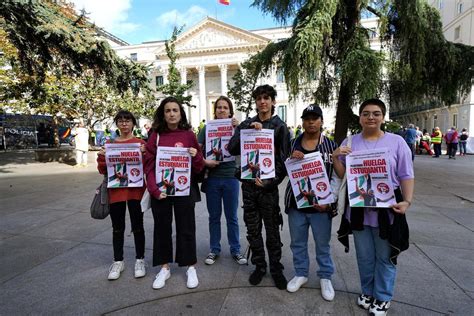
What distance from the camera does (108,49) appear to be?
906 centimetres

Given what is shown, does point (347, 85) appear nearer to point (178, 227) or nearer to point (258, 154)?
point (258, 154)

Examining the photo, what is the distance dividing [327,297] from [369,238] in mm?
749

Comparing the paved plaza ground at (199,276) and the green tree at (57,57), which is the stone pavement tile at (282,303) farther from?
the green tree at (57,57)

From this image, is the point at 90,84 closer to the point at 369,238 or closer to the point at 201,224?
the point at 201,224

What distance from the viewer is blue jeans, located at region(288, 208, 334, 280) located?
2947 millimetres

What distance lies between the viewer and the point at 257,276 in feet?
10.6

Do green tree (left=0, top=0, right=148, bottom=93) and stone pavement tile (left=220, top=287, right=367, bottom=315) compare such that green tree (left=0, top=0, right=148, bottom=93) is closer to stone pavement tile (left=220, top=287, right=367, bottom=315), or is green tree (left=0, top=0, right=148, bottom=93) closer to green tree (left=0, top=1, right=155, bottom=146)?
green tree (left=0, top=1, right=155, bottom=146)

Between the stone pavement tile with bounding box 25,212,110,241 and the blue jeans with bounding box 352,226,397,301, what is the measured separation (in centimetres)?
403

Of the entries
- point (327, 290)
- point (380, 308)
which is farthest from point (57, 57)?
point (380, 308)

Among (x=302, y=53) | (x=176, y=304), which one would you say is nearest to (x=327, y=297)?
(x=176, y=304)

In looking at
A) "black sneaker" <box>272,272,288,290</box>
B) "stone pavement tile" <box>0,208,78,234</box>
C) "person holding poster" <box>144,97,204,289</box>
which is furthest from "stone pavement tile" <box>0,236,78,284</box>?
"black sneaker" <box>272,272,288,290</box>

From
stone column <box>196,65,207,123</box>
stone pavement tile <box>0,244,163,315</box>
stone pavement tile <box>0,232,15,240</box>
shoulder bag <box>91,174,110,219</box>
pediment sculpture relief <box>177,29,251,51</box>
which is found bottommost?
stone pavement tile <box>0,244,163,315</box>

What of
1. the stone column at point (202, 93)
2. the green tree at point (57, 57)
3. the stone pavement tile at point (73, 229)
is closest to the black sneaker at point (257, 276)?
the stone pavement tile at point (73, 229)

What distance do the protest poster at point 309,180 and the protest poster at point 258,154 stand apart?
0.70 ft
